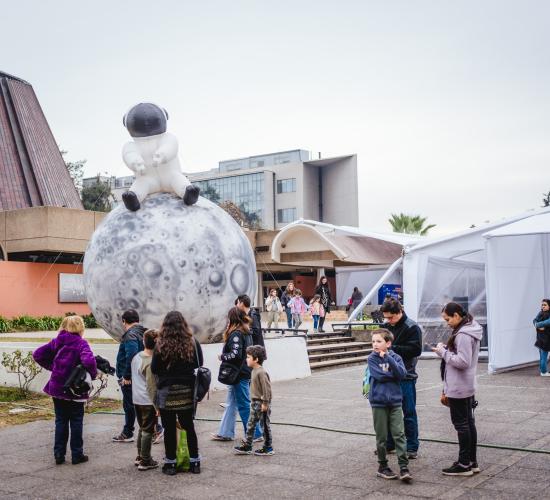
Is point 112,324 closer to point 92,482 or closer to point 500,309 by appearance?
point 92,482

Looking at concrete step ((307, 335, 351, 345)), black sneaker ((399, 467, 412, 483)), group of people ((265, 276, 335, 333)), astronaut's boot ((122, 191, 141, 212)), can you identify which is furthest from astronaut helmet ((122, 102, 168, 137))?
group of people ((265, 276, 335, 333))

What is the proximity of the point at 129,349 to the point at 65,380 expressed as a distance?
0.84m

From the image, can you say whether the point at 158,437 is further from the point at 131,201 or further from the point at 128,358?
the point at 131,201

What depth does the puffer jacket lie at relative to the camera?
245 inches

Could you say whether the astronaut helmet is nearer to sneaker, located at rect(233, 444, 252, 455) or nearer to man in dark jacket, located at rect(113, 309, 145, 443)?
man in dark jacket, located at rect(113, 309, 145, 443)

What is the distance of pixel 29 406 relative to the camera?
1099 cm

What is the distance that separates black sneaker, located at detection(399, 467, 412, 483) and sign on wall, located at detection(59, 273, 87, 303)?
25.8 metres

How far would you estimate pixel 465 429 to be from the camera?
6.29 meters

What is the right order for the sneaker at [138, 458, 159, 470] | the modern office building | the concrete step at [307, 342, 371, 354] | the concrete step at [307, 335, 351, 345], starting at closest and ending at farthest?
the sneaker at [138, 458, 159, 470] < the concrete step at [307, 342, 371, 354] < the concrete step at [307, 335, 351, 345] < the modern office building

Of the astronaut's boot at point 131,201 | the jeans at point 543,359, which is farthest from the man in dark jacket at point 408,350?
the jeans at point 543,359

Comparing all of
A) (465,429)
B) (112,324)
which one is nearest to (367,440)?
(465,429)

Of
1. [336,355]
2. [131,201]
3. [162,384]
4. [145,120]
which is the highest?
[145,120]

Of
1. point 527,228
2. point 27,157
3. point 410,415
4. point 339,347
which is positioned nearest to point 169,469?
point 410,415

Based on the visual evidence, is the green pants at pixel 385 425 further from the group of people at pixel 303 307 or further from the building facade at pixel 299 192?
the building facade at pixel 299 192
